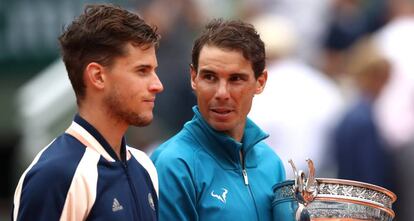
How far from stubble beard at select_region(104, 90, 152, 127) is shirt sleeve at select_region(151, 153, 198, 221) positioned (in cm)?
57

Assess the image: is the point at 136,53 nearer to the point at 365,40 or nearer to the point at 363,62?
the point at 363,62

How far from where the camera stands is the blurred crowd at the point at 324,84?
1046cm

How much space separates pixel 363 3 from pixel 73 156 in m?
8.97

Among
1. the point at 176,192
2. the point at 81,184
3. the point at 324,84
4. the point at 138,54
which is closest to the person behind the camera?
the point at 81,184

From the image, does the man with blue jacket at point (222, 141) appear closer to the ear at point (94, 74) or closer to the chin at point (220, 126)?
the chin at point (220, 126)

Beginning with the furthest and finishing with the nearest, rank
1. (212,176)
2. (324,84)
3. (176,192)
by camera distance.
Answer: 1. (324,84)
2. (212,176)
3. (176,192)

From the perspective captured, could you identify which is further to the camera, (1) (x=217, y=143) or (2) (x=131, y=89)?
(1) (x=217, y=143)

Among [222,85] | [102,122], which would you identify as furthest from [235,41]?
[102,122]

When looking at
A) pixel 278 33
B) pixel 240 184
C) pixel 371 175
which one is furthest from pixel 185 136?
pixel 278 33

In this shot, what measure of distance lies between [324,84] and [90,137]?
6189 mm

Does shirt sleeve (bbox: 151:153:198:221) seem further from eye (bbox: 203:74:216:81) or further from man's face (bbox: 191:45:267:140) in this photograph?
eye (bbox: 203:74:216:81)

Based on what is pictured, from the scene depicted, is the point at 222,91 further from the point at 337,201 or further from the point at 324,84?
the point at 324,84

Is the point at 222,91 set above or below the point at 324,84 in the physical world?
below

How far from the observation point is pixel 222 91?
6832 millimetres
